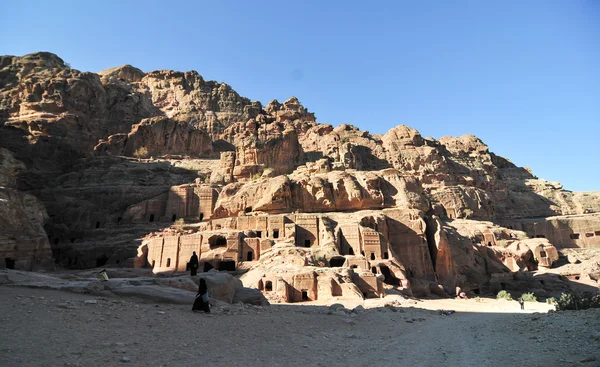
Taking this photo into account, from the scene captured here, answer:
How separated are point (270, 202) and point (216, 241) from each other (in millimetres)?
8366

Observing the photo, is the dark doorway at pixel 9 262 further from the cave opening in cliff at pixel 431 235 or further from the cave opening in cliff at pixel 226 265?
the cave opening in cliff at pixel 431 235

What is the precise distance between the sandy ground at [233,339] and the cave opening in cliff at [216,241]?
25015mm

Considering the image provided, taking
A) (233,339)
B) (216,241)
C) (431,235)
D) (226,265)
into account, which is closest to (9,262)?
(216,241)

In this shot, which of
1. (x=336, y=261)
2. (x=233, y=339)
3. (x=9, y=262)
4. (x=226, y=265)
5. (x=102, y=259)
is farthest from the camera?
(x=102, y=259)

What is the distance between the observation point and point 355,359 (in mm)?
10016

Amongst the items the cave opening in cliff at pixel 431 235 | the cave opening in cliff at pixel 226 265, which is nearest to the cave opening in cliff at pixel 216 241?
the cave opening in cliff at pixel 226 265

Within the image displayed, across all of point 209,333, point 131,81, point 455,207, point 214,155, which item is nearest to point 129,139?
point 214,155

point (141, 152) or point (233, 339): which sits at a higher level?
point (141, 152)

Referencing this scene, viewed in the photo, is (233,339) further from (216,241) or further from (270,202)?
(270,202)

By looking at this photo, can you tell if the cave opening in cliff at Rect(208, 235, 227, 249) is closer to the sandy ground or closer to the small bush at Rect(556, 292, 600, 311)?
the sandy ground

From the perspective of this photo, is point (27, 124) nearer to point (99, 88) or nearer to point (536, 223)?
point (99, 88)

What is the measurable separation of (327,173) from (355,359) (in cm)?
4135

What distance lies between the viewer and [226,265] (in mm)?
36969

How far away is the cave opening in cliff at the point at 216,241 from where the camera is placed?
39.1 metres
